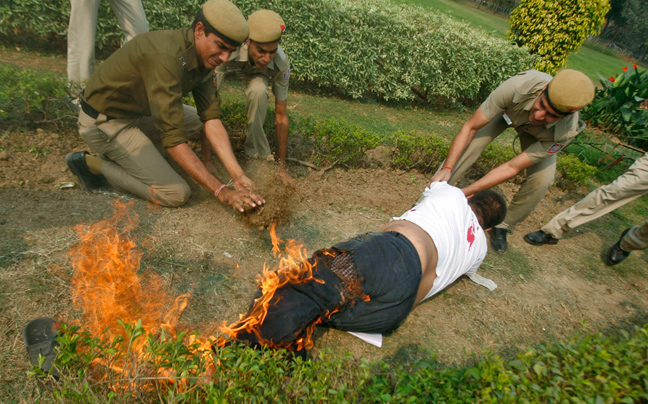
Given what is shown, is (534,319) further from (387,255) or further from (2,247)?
(2,247)

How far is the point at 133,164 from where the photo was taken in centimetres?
377

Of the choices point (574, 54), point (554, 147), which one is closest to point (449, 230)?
A: point (554, 147)

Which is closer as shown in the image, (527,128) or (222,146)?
(222,146)

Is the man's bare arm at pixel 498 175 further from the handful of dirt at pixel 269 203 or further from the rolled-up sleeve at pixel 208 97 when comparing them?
the rolled-up sleeve at pixel 208 97

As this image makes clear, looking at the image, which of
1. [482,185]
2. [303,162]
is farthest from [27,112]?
[482,185]

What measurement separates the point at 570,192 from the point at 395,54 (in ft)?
15.1

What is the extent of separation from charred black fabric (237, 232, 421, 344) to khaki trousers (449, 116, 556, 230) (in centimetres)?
278

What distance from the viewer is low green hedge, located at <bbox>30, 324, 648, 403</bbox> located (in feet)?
5.49

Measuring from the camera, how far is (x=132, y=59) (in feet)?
10.7

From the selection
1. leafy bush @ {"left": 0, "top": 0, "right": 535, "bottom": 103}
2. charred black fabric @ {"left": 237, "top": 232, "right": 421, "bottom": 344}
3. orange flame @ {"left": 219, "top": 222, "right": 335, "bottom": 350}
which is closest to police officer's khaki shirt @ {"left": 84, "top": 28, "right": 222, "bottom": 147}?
orange flame @ {"left": 219, "top": 222, "right": 335, "bottom": 350}

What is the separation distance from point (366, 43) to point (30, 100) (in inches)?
245

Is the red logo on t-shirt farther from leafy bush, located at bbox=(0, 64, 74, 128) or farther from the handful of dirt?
leafy bush, located at bbox=(0, 64, 74, 128)

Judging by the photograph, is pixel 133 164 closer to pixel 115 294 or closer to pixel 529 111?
pixel 115 294

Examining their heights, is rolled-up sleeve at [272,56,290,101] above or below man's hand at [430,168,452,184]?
above
